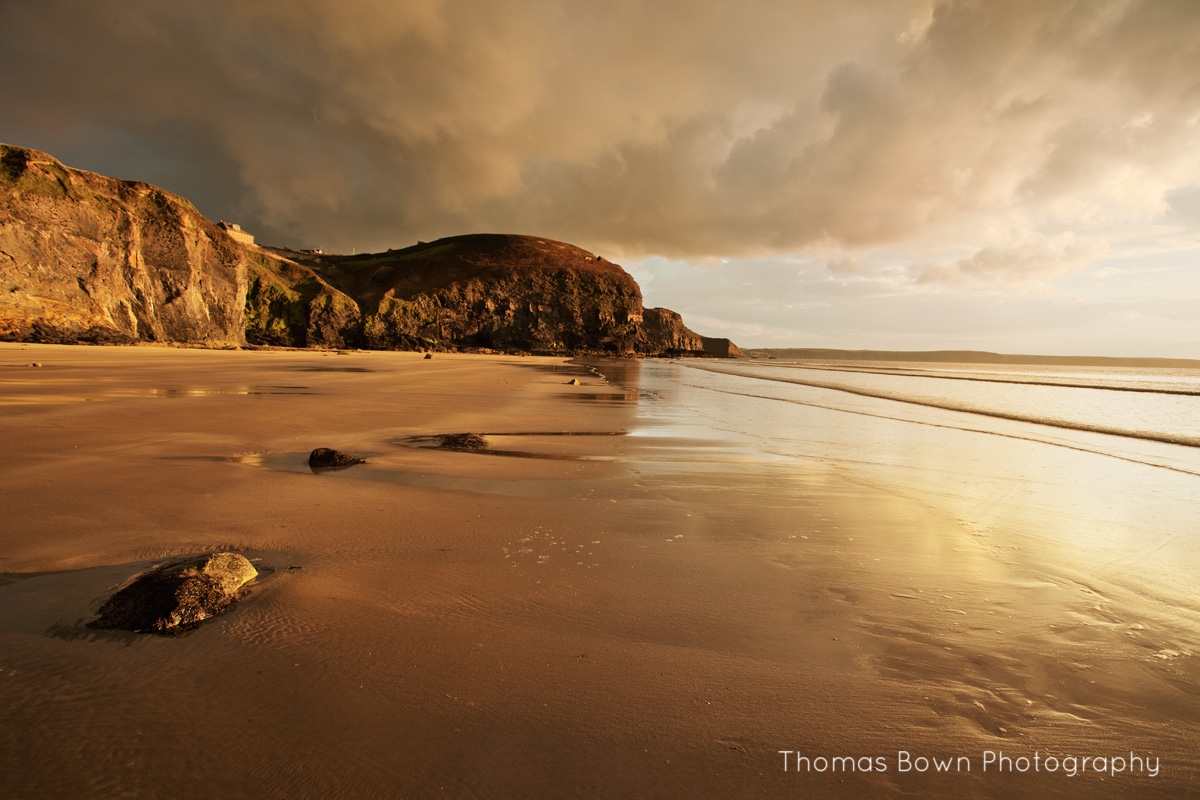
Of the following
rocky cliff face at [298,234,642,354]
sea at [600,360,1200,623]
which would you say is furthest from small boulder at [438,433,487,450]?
rocky cliff face at [298,234,642,354]

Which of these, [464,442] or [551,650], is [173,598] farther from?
[464,442]

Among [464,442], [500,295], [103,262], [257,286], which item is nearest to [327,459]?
[464,442]

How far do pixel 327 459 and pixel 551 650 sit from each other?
4173 millimetres

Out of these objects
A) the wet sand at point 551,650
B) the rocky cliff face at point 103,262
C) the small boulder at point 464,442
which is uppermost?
the rocky cliff face at point 103,262

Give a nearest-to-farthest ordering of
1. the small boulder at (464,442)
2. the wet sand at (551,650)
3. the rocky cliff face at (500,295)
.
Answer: the wet sand at (551,650) < the small boulder at (464,442) < the rocky cliff face at (500,295)

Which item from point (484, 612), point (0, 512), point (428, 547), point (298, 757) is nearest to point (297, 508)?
point (428, 547)

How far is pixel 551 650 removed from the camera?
2.27 meters

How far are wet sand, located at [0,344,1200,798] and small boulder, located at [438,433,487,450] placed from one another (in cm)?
185

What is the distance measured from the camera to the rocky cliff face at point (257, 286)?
26922mm

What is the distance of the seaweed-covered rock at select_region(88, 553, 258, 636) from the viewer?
7.32 feet

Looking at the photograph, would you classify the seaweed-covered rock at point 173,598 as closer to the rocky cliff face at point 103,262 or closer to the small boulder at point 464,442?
the small boulder at point 464,442

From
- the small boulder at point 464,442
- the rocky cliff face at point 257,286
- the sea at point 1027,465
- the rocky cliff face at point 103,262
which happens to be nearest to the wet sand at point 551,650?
the sea at point 1027,465

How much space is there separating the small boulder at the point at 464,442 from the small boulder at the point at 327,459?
137 centimetres

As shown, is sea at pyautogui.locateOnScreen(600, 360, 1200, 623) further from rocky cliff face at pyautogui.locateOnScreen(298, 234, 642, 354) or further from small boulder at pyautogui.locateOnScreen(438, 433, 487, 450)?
rocky cliff face at pyautogui.locateOnScreen(298, 234, 642, 354)
